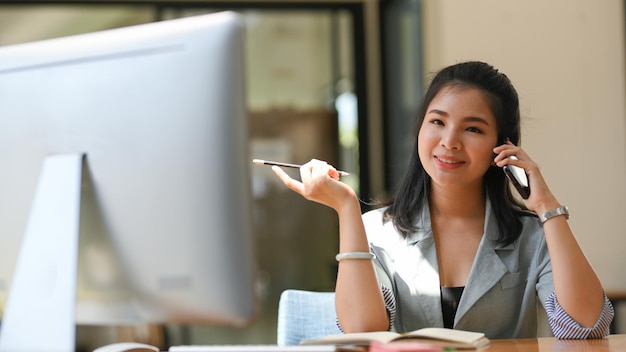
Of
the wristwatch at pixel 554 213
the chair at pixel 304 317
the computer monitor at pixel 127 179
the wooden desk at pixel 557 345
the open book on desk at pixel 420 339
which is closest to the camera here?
the computer monitor at pixel 127 179

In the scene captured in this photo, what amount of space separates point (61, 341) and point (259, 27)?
13.0ft

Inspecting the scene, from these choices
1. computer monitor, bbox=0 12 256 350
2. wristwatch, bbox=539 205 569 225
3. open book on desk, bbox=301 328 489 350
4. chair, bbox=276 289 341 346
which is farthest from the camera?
chair, bbox=276 289 341 346

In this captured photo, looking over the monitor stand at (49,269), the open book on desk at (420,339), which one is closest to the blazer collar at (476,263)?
the open book on desk at (420,339)

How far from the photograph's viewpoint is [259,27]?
500 cm

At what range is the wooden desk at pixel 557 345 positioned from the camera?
149 cm

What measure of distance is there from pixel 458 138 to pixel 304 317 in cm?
52

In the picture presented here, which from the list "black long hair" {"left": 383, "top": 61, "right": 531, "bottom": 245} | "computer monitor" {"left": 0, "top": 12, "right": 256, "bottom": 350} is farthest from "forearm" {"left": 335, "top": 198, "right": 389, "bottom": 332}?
"computer monitor" {"left": 0, "top": 12, "right": 256, "bottom": 350}

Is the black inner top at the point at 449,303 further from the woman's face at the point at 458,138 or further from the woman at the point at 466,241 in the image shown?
the woman's face at the point at 458,138

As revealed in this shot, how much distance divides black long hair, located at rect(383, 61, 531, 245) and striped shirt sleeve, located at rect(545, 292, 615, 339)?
8.7 inches

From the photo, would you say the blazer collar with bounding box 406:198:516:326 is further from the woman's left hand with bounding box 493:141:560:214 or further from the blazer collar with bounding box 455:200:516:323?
the woman's left hand with bounding box 493:141:560:214

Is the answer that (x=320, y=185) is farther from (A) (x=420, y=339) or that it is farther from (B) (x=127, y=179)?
(B) (x=127, y=179)

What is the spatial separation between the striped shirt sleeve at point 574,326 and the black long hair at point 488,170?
0.72 feet

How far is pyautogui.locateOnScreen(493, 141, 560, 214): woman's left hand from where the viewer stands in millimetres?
1750

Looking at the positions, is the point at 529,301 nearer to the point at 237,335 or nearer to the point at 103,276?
the point at 103,276
